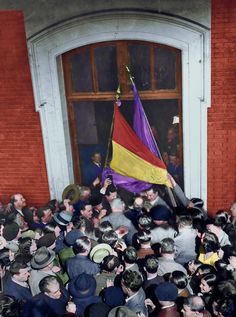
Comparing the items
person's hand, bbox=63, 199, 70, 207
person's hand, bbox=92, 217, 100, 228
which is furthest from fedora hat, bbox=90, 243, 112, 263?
person's hand, bbox=63, 199, 70, 207

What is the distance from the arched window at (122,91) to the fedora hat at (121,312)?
317cm

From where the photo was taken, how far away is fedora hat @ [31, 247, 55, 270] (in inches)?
229

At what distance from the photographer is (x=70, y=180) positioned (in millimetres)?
7957

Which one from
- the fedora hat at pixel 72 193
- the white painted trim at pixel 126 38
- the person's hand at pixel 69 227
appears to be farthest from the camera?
the fedora hat at pixel 72 193

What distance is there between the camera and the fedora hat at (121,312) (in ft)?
15.8

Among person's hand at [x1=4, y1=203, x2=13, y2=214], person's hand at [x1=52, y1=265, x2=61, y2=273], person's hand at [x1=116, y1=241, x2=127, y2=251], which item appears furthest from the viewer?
person's hand at [x1=4, y1=203, x2=13, y2=214]

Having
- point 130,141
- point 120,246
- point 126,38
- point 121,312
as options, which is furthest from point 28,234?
point 126,38

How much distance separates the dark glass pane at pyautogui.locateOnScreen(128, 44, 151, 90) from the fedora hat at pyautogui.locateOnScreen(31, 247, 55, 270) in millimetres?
2984

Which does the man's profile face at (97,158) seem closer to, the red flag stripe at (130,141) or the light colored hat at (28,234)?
the red flag stripe at (130,141)

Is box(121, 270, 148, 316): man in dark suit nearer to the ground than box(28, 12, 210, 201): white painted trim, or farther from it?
nearer to the ground

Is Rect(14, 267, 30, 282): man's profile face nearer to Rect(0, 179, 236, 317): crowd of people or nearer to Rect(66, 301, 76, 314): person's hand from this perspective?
Rect(0, 179, 236, 317): crowd of people

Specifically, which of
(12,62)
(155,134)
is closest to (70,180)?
(155,134)

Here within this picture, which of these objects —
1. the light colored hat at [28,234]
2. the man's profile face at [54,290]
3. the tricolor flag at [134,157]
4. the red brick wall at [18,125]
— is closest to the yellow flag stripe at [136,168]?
the tricolor flag at [134,157]

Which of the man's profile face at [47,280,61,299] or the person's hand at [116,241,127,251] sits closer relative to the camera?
the man's profile face at [47,280,61,299]
